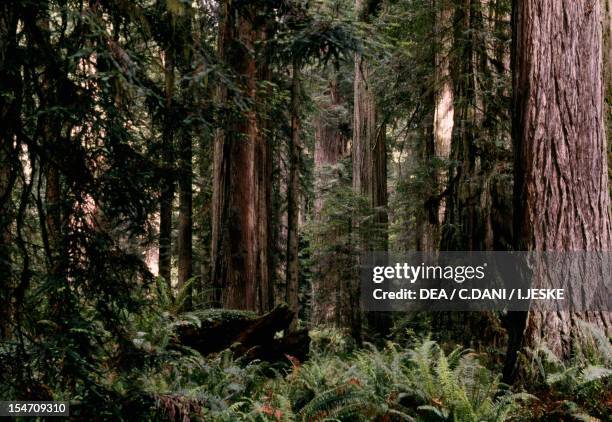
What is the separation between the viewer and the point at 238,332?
319 inches

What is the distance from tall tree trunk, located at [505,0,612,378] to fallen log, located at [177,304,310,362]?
3429 mm

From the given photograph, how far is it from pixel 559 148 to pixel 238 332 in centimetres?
486

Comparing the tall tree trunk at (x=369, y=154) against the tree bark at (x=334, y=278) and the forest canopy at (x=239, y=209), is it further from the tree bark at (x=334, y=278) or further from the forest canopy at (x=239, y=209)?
the forest canopy at (x=239, y=209)

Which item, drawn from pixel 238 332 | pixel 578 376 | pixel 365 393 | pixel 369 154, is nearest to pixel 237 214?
pixel 238 332

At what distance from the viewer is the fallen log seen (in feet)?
25.9

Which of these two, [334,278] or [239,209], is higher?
[239,209]

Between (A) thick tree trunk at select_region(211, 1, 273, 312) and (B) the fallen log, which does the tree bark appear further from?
(B) the fallen log

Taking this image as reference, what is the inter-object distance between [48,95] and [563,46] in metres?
4.75

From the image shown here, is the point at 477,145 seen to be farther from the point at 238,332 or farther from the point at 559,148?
the point at 238,332

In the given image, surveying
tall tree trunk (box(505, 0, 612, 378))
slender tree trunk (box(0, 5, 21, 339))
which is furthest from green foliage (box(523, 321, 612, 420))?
slender tree trunk (box(0, 5, 21, 339))

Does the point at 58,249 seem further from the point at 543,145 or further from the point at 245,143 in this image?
the point at 245,143

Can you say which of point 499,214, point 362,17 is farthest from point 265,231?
point 362,17

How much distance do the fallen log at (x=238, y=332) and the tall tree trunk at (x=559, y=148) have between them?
3.43 metres

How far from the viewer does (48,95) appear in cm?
407
